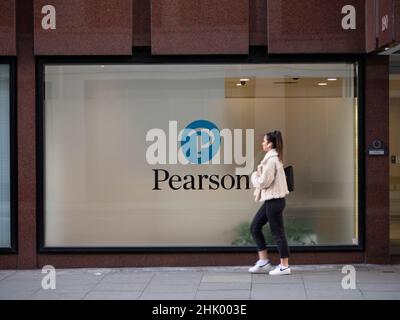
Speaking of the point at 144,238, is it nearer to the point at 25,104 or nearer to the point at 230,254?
the point at 230,254

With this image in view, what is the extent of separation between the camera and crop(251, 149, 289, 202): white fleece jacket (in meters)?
11.2

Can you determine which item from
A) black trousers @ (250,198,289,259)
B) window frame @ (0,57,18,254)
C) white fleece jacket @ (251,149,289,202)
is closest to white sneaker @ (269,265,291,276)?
black trousers @ (250,198,289,259)

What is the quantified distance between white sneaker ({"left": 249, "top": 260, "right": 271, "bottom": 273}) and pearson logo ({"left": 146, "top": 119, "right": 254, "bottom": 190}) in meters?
1.32

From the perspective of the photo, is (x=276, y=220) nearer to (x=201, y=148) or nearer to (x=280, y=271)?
(x=280, y=271)

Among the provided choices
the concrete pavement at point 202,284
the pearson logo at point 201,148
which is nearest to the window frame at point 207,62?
the concrete pavement at point 202,284

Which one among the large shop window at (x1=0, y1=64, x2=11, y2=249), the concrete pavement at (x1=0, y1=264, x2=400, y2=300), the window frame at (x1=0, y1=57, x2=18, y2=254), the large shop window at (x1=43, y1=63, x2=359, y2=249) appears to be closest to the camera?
the concrete pavement at (x1=0, y1=264, x2=400, y2=300)

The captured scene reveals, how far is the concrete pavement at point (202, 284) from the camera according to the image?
10.2 m

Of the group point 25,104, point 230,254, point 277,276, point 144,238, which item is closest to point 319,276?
point 277,276

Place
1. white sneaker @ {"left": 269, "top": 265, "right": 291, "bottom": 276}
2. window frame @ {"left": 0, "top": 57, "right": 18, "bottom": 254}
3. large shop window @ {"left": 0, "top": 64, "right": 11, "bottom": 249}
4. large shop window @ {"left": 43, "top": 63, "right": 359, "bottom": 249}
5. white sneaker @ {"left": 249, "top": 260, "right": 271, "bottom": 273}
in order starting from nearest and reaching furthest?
white sneaker @ {"left": 269, "top": 265, "right": 291, "bottom": 276}
white sneaker @ {"left": 249, "top": 260, "right": 271, "bottom": 273}
window frame @ {"left": 0, "top": 57, "right": 18, "bottom": 254}
large shop window @ {"left": 0, "top": 64, "right": 11, "bottom": 249}
large shop window @ {"left": 43, "top": 63, "right": 359, "bottom": 249}

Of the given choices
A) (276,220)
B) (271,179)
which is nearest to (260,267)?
(276,220)

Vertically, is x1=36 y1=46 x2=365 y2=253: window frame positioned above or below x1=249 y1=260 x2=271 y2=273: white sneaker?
above

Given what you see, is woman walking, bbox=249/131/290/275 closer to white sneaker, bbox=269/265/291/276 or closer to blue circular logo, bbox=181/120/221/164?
white sneaker, bbox=269/265/291/276

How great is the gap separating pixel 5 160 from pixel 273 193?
3861mm

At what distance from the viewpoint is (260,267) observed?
451 inches
